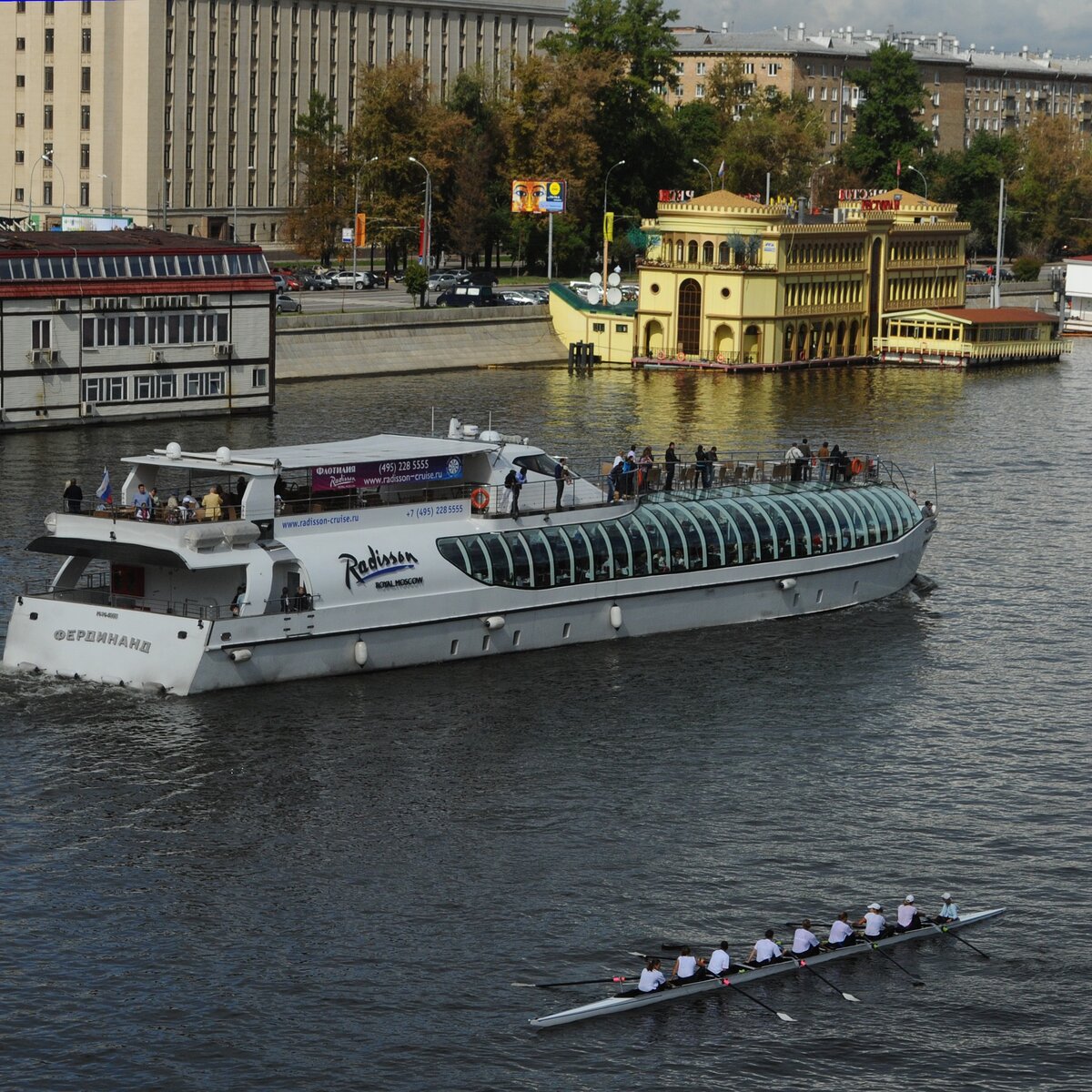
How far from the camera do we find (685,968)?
35250 mm

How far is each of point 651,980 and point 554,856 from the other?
6.93 m

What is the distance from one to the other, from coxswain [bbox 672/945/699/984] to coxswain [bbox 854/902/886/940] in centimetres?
350

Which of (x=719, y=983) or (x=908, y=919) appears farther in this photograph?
(x=908, y=919)

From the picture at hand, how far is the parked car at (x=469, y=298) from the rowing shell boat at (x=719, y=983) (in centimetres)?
11531

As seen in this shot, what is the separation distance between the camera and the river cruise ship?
51.0 metres

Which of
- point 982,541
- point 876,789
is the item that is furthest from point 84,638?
point 982,541

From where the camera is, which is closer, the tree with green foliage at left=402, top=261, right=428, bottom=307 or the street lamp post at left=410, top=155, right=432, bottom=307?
the tree with green foliage at left=402, top=261, right=428, bottom=307

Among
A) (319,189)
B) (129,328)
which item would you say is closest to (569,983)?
(129,328)

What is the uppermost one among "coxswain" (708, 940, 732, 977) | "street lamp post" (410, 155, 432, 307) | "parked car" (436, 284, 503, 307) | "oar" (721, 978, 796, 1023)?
"street lamp post" (410, 155, 432, 307)

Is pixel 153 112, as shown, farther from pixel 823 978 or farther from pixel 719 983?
pixel 719 983

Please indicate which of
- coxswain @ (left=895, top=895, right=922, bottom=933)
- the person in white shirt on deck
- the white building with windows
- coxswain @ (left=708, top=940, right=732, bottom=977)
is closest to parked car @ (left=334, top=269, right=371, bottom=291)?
the white building with windows

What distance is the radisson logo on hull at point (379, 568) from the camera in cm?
5272

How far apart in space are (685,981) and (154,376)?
2892 inches

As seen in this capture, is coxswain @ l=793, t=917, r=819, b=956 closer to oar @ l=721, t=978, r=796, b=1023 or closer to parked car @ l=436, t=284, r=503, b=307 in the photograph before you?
oar @ l=721, t=978, r=796, b=1023
